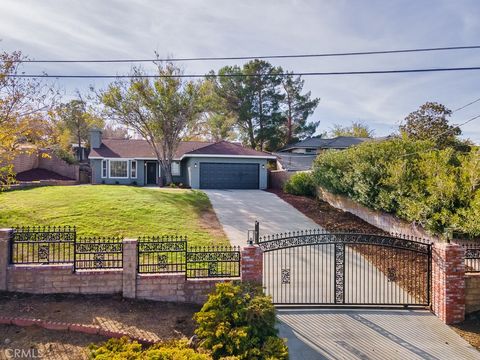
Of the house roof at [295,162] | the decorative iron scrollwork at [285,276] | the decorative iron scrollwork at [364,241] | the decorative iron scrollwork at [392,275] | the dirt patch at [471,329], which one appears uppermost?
the house roof at [295,162]

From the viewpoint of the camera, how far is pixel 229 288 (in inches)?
224

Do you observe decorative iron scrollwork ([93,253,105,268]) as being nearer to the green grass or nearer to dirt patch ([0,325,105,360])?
dirt patch ([0,325,105,360])

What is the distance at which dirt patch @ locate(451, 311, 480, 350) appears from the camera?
625cm

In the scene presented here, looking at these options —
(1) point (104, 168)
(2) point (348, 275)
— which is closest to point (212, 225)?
(2) point (348, 275)

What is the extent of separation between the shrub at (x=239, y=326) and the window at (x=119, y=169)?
24188mm

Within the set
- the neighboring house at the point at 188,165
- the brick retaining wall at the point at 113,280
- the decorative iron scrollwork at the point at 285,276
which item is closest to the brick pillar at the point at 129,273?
the brick retaining wall at the point at 113,280

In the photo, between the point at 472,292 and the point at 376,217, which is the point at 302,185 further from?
the point at 472,292

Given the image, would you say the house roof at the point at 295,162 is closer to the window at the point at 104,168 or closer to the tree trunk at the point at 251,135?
the tree trunk at the point at 251,135

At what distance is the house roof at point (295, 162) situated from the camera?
2891 cm

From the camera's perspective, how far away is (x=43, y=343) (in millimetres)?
5113

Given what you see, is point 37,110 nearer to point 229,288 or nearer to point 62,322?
point 62,322

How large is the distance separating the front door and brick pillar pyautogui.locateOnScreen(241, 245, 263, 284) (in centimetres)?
2360

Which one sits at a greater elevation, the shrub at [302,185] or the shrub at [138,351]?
the shrub at [302,185]

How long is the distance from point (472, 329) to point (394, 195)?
228 inches
